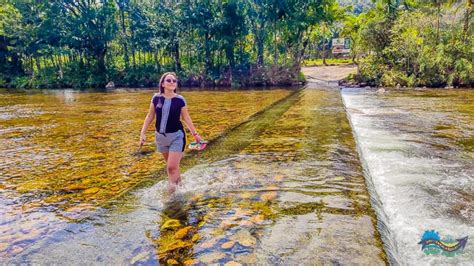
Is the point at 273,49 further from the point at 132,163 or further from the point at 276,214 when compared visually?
the point at 276,214

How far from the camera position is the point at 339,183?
5.79m

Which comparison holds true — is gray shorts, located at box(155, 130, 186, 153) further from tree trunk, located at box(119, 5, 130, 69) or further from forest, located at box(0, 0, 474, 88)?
tree trunk, located at box(119, 5, 130, 69)

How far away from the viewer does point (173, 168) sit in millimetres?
5715

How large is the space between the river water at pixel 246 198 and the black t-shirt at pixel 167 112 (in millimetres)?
1089

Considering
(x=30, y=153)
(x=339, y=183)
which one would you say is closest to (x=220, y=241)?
(x=339, y=183)

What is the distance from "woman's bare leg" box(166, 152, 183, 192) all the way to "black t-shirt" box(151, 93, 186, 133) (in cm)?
40

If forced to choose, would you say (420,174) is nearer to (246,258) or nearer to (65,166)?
(246,258)

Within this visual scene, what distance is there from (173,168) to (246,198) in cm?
125

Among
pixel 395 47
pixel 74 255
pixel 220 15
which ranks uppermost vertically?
pixel 220 15

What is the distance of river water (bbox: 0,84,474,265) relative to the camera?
154 inches

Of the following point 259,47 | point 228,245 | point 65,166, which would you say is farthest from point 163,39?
point 228,245

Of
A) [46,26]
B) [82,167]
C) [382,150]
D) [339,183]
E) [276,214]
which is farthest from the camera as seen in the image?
[46,26]

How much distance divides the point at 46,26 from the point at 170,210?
41.0 meters

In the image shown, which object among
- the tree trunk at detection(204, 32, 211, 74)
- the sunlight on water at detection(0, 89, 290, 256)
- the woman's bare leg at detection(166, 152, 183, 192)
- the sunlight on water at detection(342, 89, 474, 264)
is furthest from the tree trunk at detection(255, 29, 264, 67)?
the woman's bare leg at detection(166, 152, 183, 192)
